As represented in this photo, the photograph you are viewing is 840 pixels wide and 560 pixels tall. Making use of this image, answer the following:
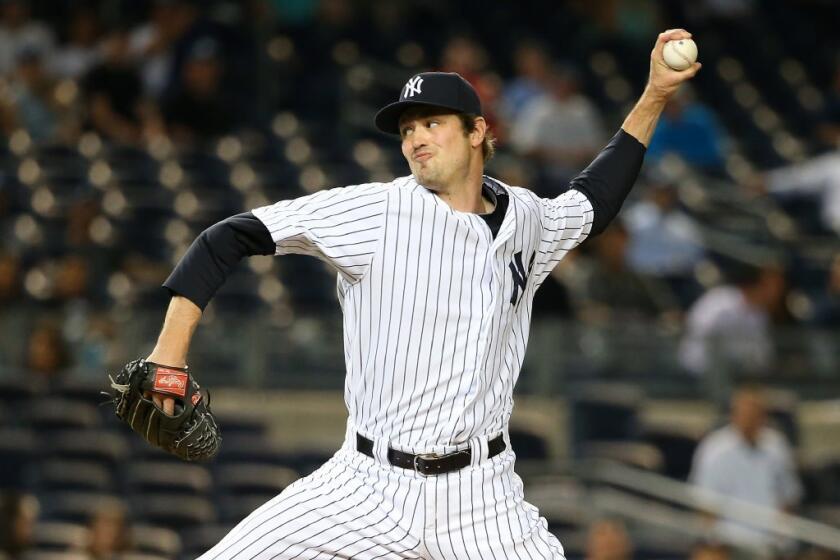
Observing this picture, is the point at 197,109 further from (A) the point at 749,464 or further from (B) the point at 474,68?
(A) the point at 749,464

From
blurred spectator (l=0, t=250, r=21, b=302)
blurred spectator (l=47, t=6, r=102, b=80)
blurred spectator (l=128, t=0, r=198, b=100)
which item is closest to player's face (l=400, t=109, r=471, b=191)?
blurred spectator (l=0, t=250, r=21, b=302)

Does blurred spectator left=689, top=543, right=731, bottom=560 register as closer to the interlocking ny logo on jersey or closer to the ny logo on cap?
the interlocking ny logo on jersey

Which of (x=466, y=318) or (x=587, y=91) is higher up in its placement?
(x=587, y=91)

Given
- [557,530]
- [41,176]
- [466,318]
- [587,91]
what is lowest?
[557,530]

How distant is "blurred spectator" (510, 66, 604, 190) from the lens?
10.4m

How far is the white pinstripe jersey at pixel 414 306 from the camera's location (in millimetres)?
3850

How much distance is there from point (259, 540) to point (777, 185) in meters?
7.25

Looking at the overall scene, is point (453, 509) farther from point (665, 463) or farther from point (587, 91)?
point (587, 91)

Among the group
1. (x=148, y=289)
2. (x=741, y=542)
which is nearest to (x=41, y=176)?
(x=148, y=289)

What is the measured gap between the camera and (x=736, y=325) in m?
8.44

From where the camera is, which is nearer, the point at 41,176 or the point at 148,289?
the point at 148,289

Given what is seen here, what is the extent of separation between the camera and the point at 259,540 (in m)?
3.80

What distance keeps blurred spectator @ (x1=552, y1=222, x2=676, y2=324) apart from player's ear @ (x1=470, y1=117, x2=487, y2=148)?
454 cm

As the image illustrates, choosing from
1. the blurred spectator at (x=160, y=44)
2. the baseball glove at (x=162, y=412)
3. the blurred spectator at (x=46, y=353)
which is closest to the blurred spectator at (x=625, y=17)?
the blurred spectator at (x=160, y=44)
